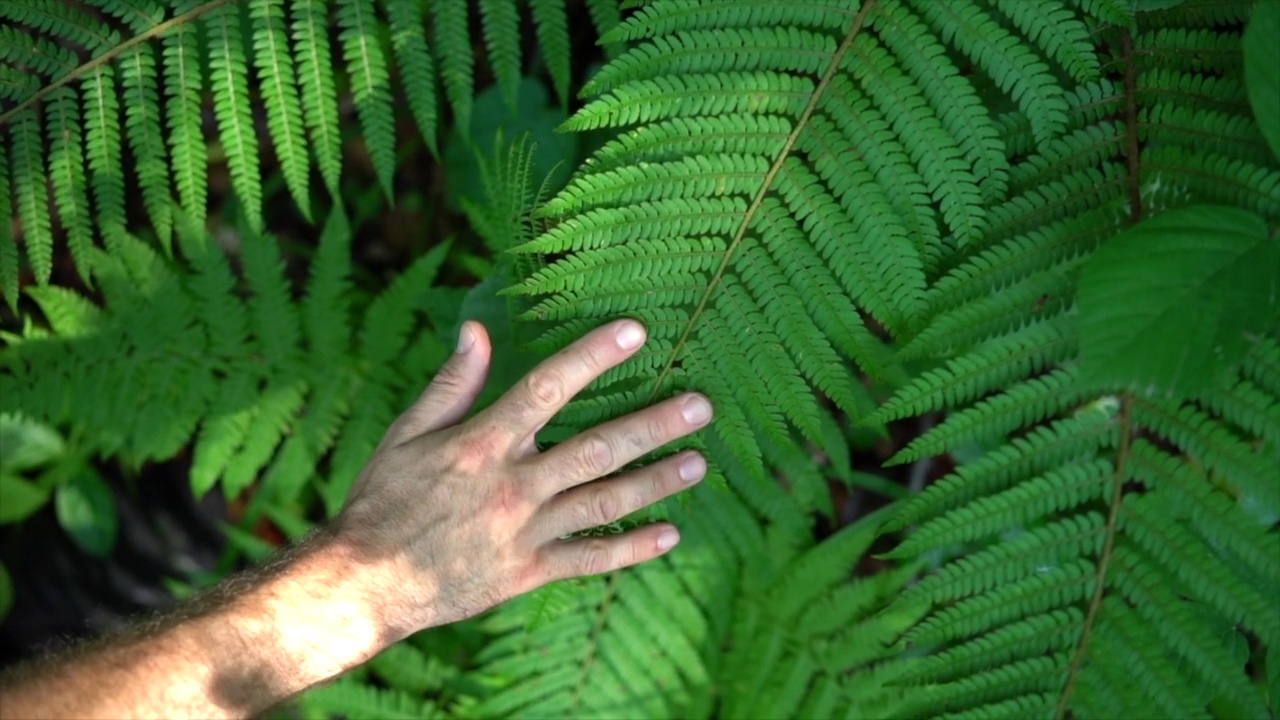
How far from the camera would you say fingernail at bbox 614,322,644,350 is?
69.4 inches

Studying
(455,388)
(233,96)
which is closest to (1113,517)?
(455,388)

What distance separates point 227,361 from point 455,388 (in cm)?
110

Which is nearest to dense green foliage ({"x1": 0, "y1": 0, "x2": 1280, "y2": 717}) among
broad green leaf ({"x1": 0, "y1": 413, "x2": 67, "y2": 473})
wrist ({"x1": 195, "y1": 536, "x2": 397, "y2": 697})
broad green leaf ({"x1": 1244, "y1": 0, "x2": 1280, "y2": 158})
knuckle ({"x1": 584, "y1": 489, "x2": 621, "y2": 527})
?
broad green leaf ({"x1": 1244, "y1": 0, "x2": 1280, "y2": 158})

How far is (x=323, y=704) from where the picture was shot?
8.52 ft

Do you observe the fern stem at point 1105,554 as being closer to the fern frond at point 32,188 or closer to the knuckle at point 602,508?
the knuckle at point 602,508

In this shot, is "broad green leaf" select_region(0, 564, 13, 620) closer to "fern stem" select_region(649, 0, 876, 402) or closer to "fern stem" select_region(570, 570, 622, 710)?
"fern stem" select_region(570, 570, 622, 710)

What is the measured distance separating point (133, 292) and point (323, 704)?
48.7 inches

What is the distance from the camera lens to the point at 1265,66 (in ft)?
5.01

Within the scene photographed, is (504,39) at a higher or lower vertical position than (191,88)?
higher

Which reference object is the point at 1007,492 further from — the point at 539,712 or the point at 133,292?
the point at 133,292

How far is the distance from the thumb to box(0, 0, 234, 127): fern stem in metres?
0.92

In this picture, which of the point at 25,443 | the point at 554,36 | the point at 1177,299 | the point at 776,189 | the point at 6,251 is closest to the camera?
the point at 1177,299

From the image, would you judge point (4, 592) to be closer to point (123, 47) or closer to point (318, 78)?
point (123, 47)

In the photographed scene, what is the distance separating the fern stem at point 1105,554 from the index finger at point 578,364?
90 cm
